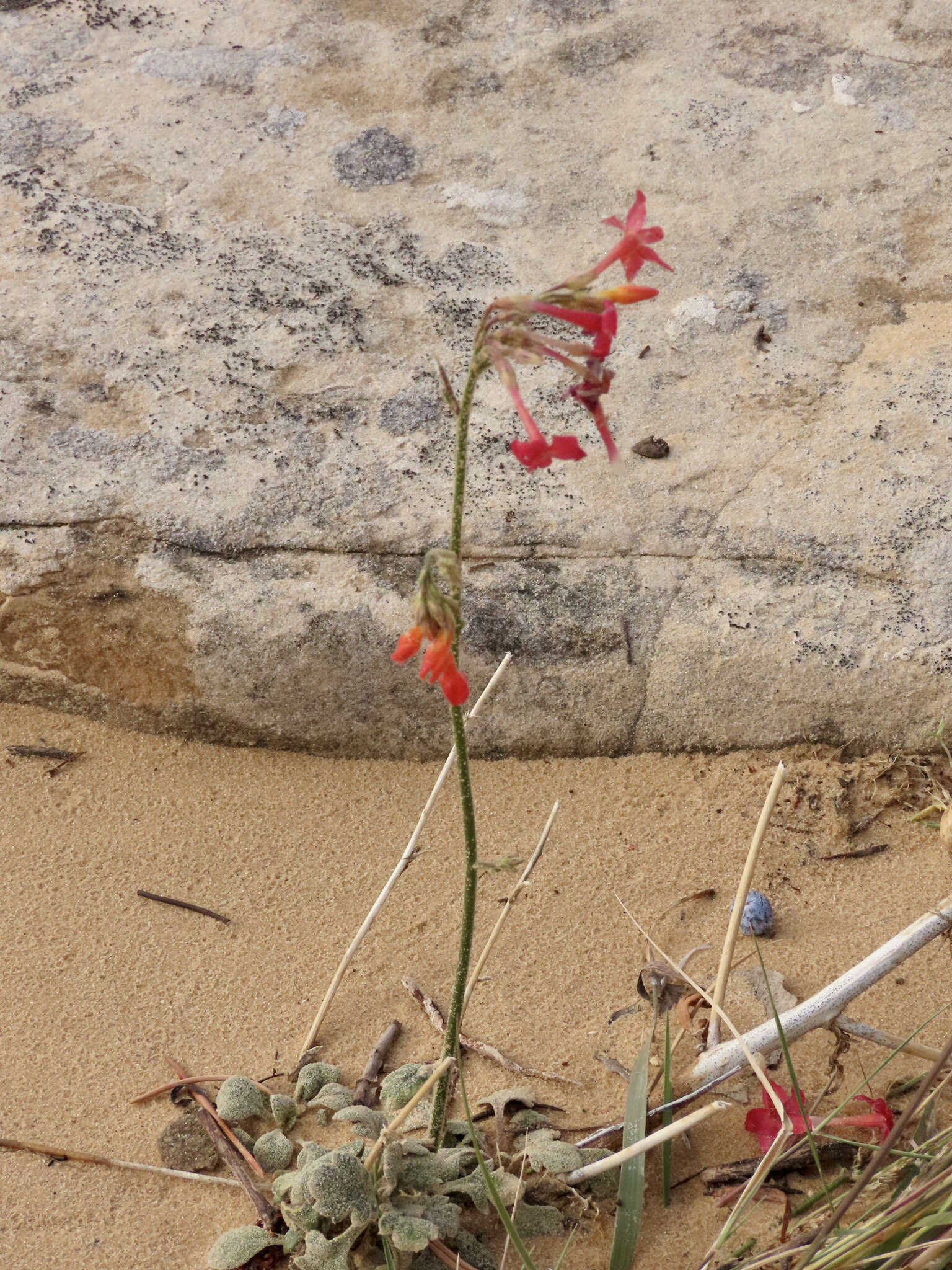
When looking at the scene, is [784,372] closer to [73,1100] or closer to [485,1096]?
[485,1096]

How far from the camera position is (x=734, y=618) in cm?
243

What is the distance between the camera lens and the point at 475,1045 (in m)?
2.00

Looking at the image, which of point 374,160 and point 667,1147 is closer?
point 667,1147

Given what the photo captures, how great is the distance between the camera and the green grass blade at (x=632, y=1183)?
1644 mm

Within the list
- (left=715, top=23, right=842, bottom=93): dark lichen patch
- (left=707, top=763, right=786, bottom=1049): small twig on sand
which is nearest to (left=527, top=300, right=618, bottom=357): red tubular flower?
(left=707, top=763, right=786, bottom=1049): small twig on sand

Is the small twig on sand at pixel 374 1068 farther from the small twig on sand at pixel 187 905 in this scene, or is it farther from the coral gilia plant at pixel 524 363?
the coral gilia plant at pixel 524 363

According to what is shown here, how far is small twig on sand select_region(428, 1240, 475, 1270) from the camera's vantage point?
1.63 metres

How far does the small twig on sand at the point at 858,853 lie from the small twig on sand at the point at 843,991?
506 millimetres

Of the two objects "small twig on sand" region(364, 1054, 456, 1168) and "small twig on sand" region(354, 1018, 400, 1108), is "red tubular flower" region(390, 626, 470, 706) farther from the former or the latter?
"small twig on sand" region(354, 1018, 400, 1108)

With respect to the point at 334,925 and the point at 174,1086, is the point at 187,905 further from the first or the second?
the point at 174,1086

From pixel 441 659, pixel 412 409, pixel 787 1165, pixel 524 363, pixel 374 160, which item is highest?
pixel 524 363

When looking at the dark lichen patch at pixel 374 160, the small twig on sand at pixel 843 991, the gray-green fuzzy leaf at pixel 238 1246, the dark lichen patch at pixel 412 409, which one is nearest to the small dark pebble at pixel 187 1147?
the gray-green fuzzy leaf at pixel 238 1246

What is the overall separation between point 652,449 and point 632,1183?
151 centimetres

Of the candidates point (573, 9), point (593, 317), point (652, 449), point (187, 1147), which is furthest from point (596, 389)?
point (573, 9)
